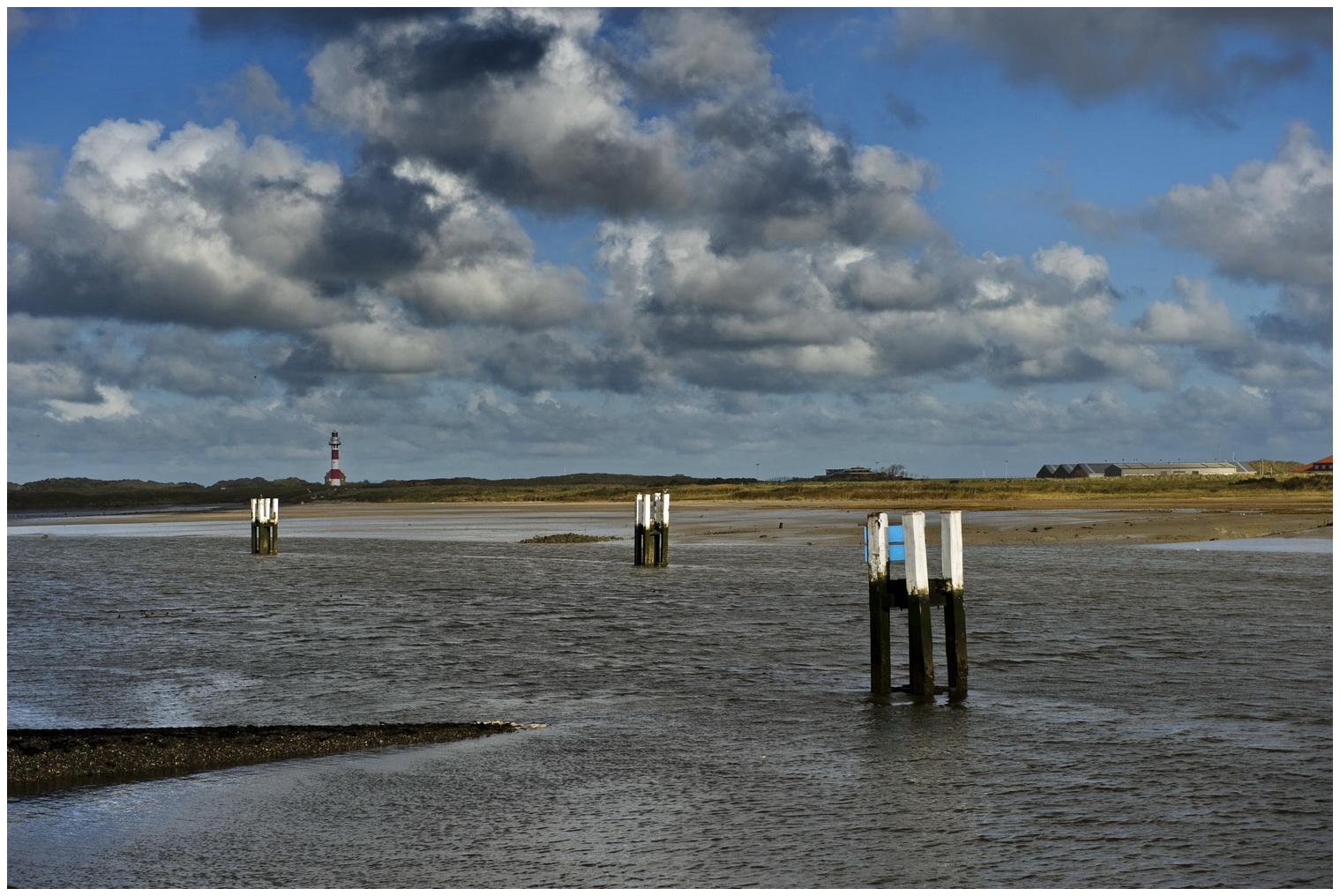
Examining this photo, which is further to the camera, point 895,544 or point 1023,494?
point 1023,494

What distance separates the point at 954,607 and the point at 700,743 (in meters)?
3.58

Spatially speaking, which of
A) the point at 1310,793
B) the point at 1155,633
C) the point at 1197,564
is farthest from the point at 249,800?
the point at 1197,564

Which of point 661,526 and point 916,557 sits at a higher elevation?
point 916,557

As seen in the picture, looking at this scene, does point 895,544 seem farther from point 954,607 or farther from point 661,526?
point 661,526

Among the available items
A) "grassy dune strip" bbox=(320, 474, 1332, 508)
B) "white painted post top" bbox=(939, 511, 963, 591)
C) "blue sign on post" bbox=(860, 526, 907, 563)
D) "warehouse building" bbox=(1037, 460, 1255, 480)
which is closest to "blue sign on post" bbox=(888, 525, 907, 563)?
"blue sign on post" bbox=(860, 526, 907, 563)

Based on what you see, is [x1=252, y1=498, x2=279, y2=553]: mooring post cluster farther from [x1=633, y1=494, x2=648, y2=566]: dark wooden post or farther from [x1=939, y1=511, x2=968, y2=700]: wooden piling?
[x1=939, y1=511, x2=968, y2=700]: wooden piling

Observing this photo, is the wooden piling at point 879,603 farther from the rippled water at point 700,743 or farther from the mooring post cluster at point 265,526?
the mooring post cluster at point 265,526

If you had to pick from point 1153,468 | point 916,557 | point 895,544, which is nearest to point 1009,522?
point 895,544

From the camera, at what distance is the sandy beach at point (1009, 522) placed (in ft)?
134

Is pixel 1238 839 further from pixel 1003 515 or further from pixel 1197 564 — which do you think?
pixel 1003 515

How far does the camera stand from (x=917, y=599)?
482 inches

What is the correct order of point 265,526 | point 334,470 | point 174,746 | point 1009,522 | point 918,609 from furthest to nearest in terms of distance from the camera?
point 334,470 → point 1009,522 → point 265,526 → point 918,609 → point 174,746

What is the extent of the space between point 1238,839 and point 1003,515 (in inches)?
2197

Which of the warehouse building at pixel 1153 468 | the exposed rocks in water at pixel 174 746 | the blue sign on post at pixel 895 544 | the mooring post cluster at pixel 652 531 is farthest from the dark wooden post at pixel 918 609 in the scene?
the warehouse building at pixel 1153 468
